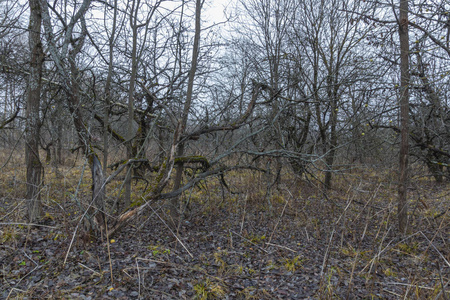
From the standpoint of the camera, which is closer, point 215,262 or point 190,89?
point 215,262

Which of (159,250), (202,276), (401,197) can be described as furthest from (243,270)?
(401,197)

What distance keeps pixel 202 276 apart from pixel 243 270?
66cm

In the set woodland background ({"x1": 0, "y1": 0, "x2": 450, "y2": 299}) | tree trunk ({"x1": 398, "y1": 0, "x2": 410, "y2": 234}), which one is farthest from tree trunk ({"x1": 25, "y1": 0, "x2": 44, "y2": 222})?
tree trunk ({"x1": 398, "y1": 0, "x2": 410, "y2": 234})

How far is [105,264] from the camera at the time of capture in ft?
12.2

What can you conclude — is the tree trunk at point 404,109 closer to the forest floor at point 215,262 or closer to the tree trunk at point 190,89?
the forest floor at point 215,262

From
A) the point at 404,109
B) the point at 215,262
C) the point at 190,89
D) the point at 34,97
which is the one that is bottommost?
the point at 215,262

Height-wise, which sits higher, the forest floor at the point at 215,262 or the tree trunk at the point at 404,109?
the tree trunk at the point at 404,109

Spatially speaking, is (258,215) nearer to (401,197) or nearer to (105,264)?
(401,197)

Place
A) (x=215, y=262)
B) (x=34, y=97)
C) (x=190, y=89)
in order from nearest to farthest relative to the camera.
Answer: (x=215, y=262), (x=34, y=97), (x=190, y=89)

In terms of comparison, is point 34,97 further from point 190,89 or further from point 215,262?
point 215,262

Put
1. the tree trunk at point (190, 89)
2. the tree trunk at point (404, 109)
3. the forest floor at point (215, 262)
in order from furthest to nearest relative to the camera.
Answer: the tree trunk at point (190, 89) → the tree trunk at point (404, 109) → the forest floor at point (215, 262)

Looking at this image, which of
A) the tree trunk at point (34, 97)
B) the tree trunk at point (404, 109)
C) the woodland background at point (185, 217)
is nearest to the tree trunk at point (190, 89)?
the woodland background at point (185, 217)

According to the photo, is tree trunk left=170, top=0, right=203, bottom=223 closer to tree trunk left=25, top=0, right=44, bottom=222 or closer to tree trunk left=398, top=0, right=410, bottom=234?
tree trunk left=25, top=0, right=44, bottom=222

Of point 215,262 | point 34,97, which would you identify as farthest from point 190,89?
point 215,262
